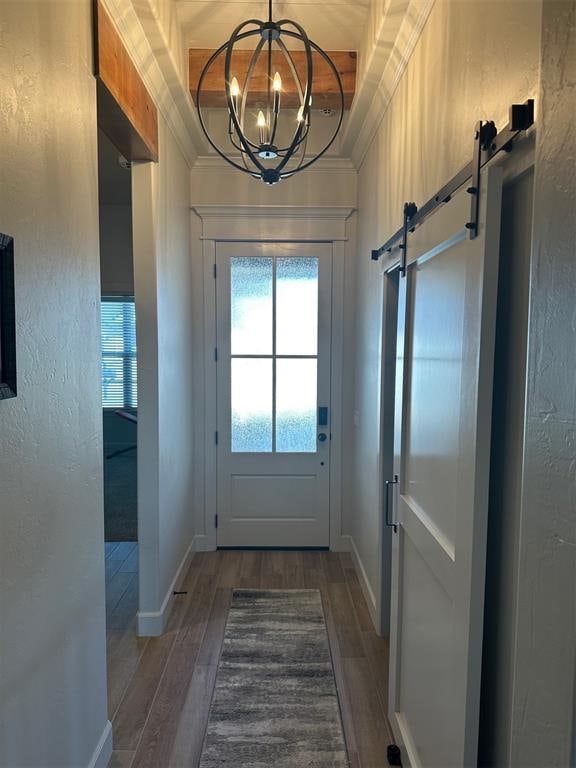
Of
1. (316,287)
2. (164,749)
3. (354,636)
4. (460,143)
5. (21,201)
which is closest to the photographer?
(21,201)

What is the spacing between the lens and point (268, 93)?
187cm

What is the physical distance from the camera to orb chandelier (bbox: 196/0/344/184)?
64.4 inches

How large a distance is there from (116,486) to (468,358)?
548cm

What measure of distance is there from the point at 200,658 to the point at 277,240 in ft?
9.19

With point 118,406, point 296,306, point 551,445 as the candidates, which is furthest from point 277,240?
point 118,406

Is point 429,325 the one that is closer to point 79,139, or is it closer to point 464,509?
point 464,509

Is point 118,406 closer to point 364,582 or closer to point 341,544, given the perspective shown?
point 341,544

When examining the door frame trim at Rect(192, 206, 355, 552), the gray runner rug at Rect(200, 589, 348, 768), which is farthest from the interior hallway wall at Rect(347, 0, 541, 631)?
the gray runner rug at Rect(200, 589, 348, 768)

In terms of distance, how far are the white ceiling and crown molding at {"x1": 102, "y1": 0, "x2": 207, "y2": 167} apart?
1.10 feet

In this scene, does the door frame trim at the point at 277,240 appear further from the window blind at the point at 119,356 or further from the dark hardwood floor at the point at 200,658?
the window blind at the point at 119,356

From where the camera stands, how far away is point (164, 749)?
199 centimetres

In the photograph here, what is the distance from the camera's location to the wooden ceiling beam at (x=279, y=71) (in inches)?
112

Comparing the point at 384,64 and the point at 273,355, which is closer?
the point at 384,64

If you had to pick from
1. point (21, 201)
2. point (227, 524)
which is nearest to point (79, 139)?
point (21, 201)
